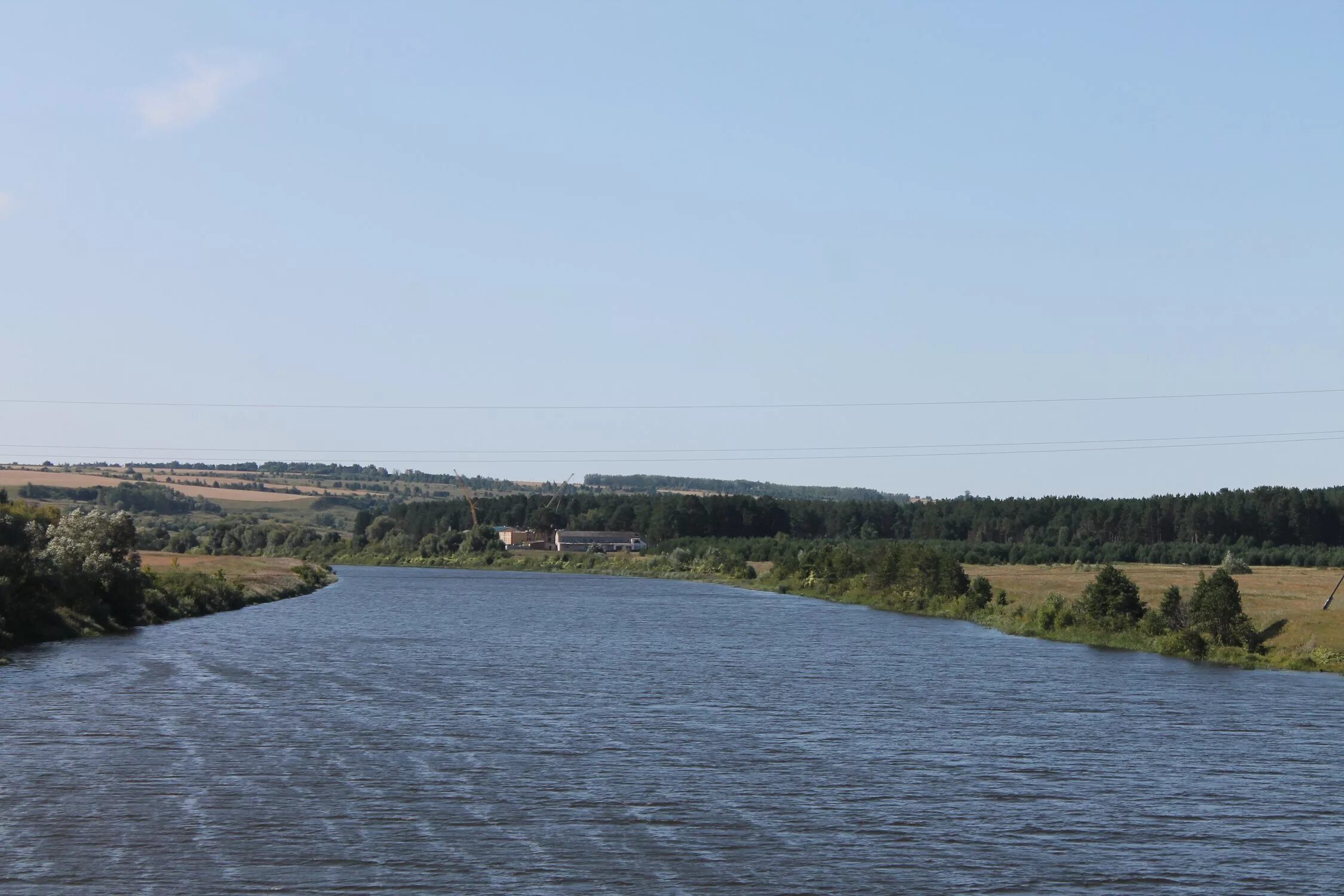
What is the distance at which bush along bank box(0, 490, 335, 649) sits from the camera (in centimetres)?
5088

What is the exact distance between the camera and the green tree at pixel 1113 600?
6269 centimetres

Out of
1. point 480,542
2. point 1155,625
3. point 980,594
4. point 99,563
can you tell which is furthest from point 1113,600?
point 480,542

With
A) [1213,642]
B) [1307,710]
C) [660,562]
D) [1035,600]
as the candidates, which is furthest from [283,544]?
[1307,710]

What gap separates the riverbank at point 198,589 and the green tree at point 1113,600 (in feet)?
143

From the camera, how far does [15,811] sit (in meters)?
23.5

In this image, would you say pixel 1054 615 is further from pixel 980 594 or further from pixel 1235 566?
pixel 1235 566

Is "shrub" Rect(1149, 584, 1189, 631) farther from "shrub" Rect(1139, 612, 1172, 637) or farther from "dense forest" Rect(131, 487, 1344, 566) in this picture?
"dense forest" Rect(131, 487, 1344, 566)

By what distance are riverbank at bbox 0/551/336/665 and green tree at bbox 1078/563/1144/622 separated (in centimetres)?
4351

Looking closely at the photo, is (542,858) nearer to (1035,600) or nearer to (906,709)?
(906,709)

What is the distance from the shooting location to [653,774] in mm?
28234

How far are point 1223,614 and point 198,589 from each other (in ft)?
168

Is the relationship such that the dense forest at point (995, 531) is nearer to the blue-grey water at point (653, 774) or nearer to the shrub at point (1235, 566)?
the shrub at point (1235, 566)

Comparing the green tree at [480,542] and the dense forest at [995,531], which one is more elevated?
the dense forest at [995,531]

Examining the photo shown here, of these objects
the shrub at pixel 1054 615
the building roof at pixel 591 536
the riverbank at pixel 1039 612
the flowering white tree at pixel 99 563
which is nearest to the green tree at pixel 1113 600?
the riverbank at pixel 1039 612
